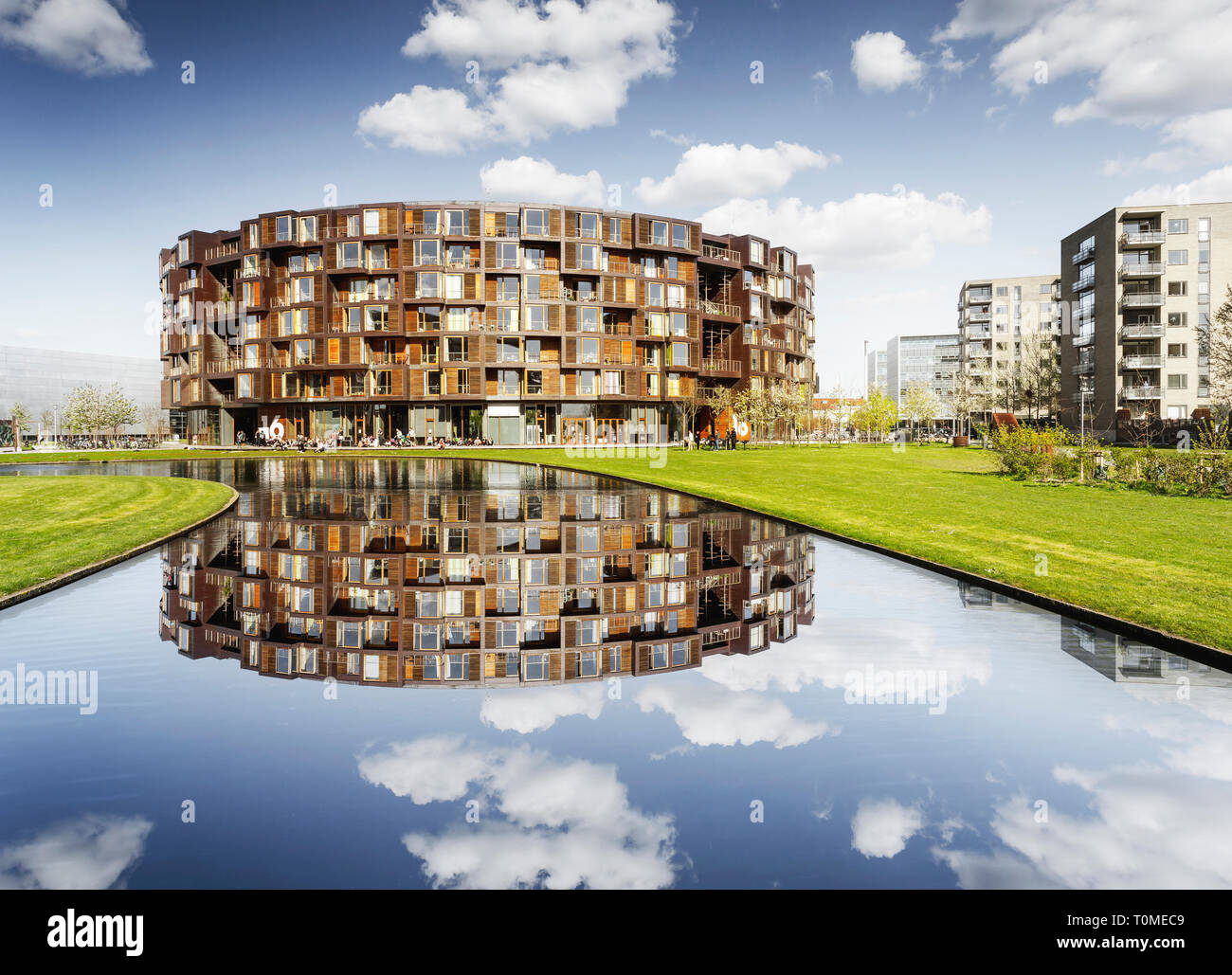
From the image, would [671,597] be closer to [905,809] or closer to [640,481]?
[905,809]

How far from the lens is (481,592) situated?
1132 cm

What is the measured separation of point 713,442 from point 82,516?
63.7 m

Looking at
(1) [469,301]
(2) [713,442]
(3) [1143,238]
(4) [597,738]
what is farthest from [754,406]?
(4) [597,738]

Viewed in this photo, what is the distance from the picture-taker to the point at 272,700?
7324 mm

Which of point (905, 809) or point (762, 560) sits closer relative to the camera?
point (905, 809)

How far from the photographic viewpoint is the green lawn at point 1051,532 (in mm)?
10672

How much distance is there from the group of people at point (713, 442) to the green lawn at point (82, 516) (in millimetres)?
49192

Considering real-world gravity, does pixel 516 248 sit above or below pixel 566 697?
above

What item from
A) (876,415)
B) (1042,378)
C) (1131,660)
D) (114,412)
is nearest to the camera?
(1131,660)

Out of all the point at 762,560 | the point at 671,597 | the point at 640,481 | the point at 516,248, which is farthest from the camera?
A: the point at 516,248

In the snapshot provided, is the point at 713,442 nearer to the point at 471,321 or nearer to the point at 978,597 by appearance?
the point at 471,321

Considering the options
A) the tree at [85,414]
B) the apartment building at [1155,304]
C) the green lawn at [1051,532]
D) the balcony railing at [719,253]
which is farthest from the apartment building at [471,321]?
the green lawn at [1051,532]
